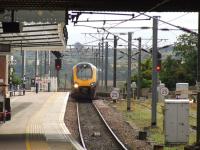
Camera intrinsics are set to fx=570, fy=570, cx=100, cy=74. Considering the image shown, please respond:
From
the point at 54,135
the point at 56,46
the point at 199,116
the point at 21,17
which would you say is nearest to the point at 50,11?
the point at 21,17

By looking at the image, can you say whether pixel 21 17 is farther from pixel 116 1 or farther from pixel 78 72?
pixel 78 72

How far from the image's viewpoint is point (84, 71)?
50125 millimetres

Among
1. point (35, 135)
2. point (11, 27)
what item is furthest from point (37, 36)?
point (11, 27)

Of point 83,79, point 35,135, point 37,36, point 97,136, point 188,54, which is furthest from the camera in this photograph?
point 188,54

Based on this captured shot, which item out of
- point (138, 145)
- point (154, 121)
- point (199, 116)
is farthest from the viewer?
point (154, 121)

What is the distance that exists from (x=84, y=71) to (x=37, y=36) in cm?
1346

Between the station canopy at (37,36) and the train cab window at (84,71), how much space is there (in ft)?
21.0

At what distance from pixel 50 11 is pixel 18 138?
4.88 meters

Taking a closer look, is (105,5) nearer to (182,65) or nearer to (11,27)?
(11,27)

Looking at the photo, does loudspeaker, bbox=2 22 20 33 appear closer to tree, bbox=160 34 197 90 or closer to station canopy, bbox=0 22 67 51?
station canopy, bbox=0 22 67 51

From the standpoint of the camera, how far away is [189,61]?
8494 centimetres

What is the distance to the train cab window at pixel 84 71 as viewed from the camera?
1972 inches

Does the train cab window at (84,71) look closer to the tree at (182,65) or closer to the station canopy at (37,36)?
the station canopy at (37,36)

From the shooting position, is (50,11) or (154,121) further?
(154,121)
